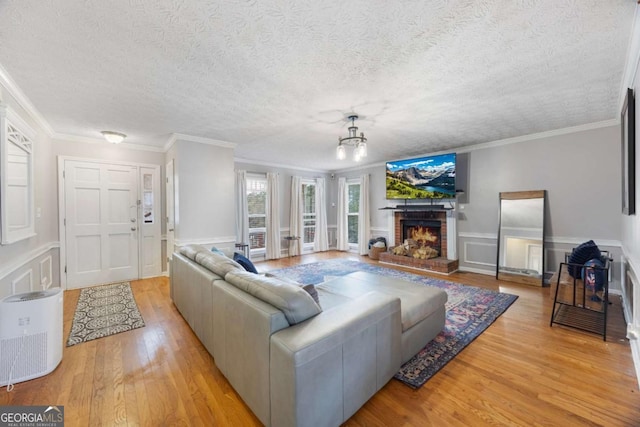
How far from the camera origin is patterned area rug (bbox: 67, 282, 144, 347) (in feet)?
8.76

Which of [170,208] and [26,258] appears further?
[170,208]

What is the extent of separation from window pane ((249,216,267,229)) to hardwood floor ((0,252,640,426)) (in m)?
3.88

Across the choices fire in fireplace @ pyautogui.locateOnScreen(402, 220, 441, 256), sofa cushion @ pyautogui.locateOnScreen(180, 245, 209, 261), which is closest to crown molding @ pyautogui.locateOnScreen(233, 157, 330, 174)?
fire in fireplace @ pyautogui.locateOnScreen(402, 220, 441, 256)

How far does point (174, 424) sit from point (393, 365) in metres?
1.45

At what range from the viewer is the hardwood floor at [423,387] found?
63.1 inches

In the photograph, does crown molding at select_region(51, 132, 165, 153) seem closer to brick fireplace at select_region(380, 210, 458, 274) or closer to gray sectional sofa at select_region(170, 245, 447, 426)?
gray sectional sofa at select_region(170, 245, 447, 426)

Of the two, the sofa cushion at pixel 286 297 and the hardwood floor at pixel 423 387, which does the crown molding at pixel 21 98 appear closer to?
the hardwood floor at pixel 423 387

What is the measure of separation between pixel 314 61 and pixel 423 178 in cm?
408

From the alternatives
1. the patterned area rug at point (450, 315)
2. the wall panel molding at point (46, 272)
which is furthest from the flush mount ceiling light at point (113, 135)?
the patterned area rug at point (450, 315)

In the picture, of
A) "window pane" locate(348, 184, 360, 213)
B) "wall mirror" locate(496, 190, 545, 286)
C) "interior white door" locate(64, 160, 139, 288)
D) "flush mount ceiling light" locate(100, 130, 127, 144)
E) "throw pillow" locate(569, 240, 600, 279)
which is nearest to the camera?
"throw pillow" locate(569, 240, 600, 279)

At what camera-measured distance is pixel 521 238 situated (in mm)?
4457

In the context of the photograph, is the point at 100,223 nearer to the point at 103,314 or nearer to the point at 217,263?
the point at 103,314

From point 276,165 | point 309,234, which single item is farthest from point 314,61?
point 309,234

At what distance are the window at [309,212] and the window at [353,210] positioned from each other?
1032 mm
